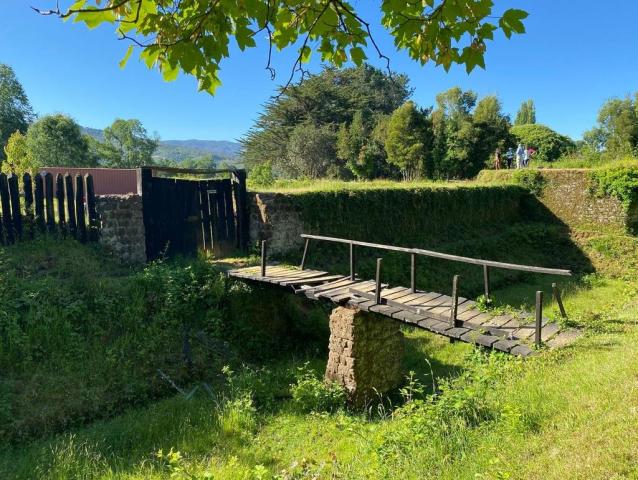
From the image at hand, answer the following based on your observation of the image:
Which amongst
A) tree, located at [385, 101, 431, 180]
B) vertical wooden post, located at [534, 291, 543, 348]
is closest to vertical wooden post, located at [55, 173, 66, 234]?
vertical wooden post, located at [534, 291, 543, 348]

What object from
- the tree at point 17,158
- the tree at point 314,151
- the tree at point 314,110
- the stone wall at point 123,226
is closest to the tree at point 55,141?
the tree at point 314,110

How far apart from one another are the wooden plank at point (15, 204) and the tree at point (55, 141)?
3128 cm

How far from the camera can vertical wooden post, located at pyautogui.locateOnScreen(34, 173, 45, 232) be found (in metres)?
8.84

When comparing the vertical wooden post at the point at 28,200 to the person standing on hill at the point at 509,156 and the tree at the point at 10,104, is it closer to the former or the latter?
the person standing on hill at the point at 509,156

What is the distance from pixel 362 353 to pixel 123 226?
224 inches

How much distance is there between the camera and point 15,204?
8.62 m

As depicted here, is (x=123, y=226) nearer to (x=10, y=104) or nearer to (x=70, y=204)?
(x=70, y=204)

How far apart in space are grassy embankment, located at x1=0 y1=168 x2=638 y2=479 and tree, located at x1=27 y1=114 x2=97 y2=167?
33.0 meters

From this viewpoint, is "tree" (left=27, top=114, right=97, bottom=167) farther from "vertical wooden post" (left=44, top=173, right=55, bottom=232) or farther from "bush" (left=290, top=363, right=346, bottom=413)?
"bush" (left=290, top=363, right=346, bottom=413)

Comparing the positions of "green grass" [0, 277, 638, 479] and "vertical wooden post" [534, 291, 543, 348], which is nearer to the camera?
"green grass" [0, 277, 638, 479]

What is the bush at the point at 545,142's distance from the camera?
28844 mm

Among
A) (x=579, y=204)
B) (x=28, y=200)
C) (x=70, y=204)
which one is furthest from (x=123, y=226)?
(x=579, y=204)

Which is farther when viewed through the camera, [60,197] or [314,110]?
[314,110]

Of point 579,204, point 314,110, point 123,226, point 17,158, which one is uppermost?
point 314,110
